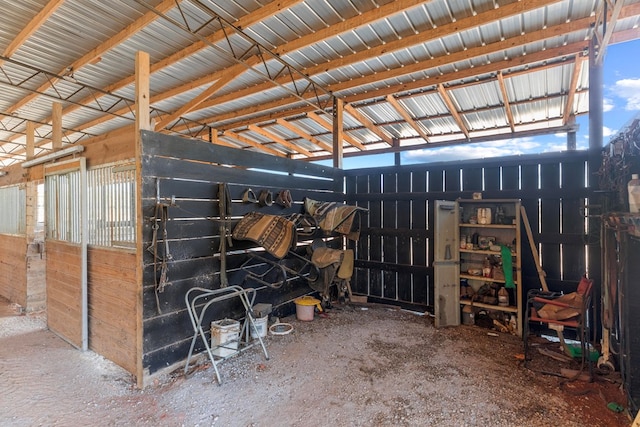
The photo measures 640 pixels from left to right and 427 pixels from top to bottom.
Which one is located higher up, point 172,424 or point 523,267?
point 523,267

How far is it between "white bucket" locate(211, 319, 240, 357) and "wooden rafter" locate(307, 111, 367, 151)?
4372 millimetres

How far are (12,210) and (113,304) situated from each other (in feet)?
13.3

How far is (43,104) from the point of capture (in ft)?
19.1

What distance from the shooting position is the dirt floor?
228cm

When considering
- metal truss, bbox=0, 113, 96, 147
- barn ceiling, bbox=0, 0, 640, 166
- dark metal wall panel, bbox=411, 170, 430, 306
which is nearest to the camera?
barn ceiling, bbox=0, 0, 640, 166

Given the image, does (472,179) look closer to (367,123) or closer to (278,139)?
(367,123)

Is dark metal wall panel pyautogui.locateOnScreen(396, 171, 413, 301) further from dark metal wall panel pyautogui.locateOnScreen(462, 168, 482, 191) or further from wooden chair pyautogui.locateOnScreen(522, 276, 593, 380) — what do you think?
wooden chair pyautogui.locateOnScreen(522, 276, 593, 380)

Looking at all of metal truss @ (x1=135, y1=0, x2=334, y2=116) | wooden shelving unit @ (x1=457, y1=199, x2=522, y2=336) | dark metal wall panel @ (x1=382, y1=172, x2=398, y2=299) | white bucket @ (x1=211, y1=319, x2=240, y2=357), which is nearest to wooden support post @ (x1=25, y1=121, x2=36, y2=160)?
metal truss @ (x1=135, y1=0, x2=334, y2=116)

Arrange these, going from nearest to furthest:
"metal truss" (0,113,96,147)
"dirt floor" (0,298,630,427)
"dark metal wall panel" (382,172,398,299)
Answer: "dirt floor" (0,298,630,427)
"dark metal wall panel" (382,172,398,299)
"metal truss" (0,113,96,147)

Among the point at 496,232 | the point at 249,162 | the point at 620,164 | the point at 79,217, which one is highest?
the point at 249,162

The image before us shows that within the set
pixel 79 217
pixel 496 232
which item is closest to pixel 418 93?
pixel 496 232

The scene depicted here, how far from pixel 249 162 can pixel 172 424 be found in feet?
8.57

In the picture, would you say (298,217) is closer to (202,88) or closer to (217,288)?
(217,288)

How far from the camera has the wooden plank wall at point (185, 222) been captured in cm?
277
